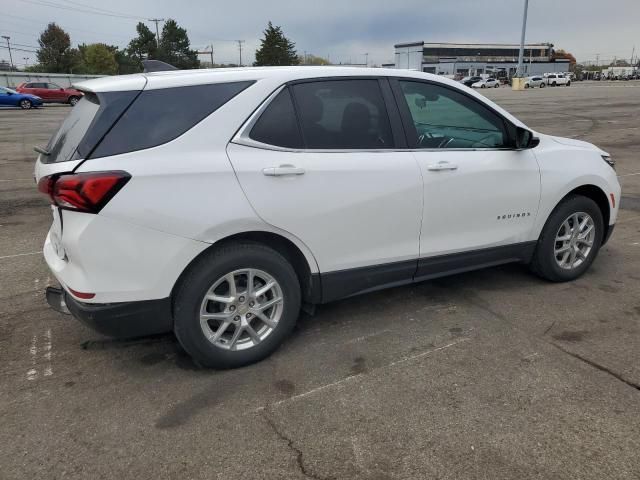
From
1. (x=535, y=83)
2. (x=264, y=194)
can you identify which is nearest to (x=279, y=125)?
(x=264, y=194)

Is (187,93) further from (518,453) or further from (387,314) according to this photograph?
(518,453)

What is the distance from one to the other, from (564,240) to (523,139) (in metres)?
1.02

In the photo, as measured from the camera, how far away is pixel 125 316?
2875mm

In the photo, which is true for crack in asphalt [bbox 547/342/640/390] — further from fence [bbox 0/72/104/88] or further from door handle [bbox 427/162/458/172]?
fence [bbox 0/72/104/88]

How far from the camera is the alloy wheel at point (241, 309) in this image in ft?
10.1

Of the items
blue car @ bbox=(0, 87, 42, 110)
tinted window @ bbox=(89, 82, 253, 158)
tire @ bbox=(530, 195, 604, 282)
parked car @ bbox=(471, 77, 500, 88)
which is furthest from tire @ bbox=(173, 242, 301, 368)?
parked car @ bbox=(471, 77, 500, 88)

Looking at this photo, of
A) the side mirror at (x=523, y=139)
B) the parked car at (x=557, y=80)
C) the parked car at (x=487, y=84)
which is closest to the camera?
the side mirror at (x=523, y=139)

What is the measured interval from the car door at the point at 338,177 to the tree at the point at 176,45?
8442cm

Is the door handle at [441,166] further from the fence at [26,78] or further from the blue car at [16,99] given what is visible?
the fence at [26,78]

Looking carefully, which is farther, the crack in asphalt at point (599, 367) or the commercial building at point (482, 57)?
the commercial building at point (482, 57)

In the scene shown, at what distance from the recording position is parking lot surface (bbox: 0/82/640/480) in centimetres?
245

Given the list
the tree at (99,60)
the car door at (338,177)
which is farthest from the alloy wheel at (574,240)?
the tree at (99,60)

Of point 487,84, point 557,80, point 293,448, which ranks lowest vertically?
point 293,448

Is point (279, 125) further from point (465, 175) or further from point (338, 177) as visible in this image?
point (465, 175)
